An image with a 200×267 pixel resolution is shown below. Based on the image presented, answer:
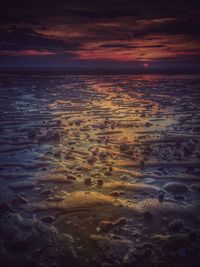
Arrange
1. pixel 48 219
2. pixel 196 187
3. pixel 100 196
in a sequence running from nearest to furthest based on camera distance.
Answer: pixel 48 219
pixel 100 196
pixel 196 187

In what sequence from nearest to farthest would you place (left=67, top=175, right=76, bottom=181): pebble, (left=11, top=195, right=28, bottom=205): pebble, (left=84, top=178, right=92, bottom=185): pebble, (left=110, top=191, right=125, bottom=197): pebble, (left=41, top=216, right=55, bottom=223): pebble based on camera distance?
1. (left=41, top=216, right=55, bottom=223): pebble
2. (left=11, top=195, right=28, bottom=205): pebble
3. (left=110, top=191, right=125, bottom=197): pebble
4. (left=84, top=178, right=92, bottom=185): pebble
5. (left=67, top=175, right=76, bottom=181): pebble

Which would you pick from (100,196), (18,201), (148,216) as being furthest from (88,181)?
(148,216)

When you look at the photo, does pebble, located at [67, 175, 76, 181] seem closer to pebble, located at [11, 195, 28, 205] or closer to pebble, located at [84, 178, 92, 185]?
pebble, located at [84, 178, 92, 185]

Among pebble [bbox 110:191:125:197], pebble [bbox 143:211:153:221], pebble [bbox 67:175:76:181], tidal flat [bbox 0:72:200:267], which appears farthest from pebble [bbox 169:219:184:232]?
pebble [bbox 67:175:76:181]

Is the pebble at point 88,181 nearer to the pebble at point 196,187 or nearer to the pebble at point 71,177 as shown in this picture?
the pebble at point 71,177

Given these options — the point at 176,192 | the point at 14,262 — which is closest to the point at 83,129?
the point at 176,192

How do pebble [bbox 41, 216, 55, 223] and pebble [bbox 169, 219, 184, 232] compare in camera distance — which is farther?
pebble [bbox 41, 216, 55, 223]

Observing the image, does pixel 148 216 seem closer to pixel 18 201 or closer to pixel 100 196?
pixel 100 196

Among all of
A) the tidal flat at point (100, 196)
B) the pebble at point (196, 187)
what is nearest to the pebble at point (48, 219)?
the tidal flat at point (100, 196)
